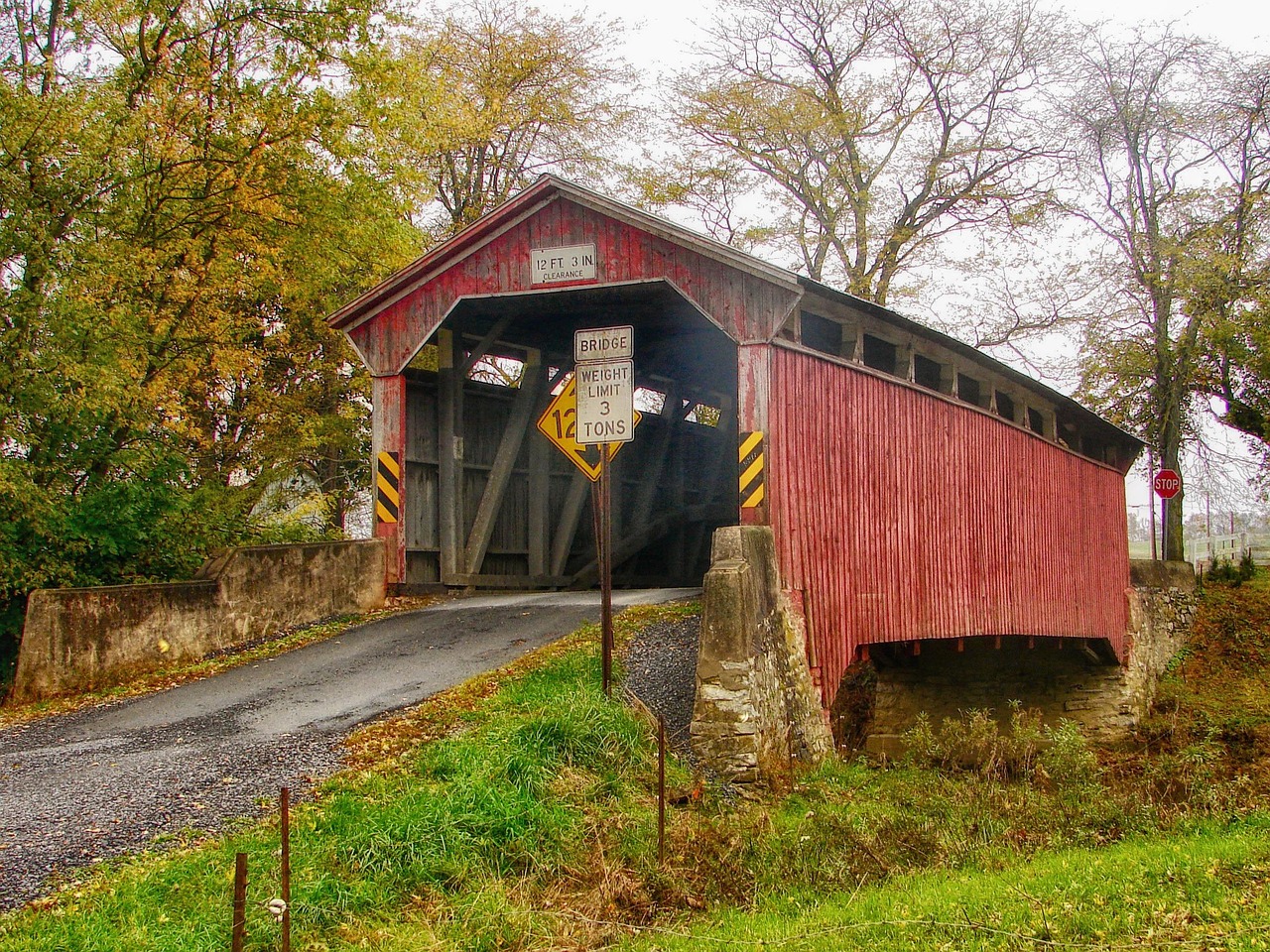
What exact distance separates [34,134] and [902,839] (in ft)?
27.7

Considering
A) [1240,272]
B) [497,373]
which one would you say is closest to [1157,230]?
[1240,272]

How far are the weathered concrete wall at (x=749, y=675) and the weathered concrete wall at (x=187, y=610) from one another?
4414 millimetres

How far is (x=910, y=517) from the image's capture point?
10617 mm

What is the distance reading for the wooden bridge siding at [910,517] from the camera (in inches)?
361

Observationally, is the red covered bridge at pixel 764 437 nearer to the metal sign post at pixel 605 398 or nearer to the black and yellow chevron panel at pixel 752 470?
the black and yellow chevron panel at pixel 752 470

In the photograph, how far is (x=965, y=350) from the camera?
11.2m

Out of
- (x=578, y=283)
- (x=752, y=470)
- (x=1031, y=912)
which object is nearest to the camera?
(x=1031, y=912)

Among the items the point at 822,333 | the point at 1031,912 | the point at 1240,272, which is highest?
the point at 1240,272

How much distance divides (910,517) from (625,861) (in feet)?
20.1

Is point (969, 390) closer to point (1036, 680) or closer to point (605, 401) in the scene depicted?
Answer: point (1036, 680)

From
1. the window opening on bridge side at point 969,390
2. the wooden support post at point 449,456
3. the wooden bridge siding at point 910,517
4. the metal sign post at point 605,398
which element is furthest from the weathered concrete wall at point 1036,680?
the metal sign post at point 605,398

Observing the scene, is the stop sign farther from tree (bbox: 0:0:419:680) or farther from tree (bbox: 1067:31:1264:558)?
tree (bbox: 0:0:419:680)

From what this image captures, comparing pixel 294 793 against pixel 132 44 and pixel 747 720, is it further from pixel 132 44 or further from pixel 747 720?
pixel 132 44

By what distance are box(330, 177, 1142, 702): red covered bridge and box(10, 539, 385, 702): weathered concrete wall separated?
67 cm
